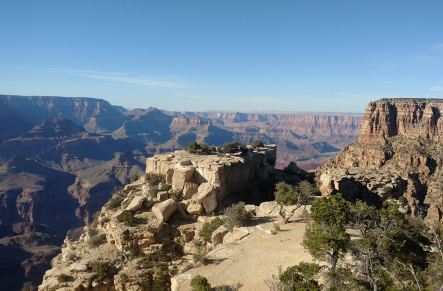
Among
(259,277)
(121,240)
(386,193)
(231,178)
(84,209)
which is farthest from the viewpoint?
(84,209)

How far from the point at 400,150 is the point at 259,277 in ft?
299

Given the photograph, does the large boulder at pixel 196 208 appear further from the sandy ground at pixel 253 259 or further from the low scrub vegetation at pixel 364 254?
the low scrub vegetation at pixel 364 254

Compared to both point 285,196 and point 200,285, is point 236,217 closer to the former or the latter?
point 285,196

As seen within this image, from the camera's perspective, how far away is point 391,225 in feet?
75.3

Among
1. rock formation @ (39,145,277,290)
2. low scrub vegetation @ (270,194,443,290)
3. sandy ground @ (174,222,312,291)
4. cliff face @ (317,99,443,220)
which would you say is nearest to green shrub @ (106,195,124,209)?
rock formation @ (39,145,277,290)

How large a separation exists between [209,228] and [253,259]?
6485mm

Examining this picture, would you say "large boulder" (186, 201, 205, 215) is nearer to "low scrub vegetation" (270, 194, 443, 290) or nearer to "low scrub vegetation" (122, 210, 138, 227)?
"low scrub vegetation" (122, 210, 138, 227)

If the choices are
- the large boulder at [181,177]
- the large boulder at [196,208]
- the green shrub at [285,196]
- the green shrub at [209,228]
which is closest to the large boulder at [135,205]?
the large boulder at [181,177]

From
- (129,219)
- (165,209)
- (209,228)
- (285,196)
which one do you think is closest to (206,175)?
(165,209)

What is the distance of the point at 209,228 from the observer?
106 feet

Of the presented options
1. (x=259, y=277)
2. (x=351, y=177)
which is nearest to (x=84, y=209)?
(x=351, y=177)

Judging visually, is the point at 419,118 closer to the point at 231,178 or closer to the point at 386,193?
the point at 386,193

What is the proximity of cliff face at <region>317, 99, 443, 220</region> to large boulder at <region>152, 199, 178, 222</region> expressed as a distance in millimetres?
22133

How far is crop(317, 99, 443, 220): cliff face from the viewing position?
49938 mm
